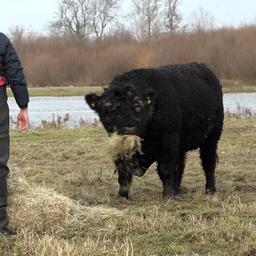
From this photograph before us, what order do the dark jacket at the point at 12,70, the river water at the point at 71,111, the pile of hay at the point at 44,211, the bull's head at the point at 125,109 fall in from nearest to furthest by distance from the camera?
the dark jacket at the point at 12,70, the pile of hay at the point at 44,211, the bull's head at the point at 125,109, the river water at the point at 71,111

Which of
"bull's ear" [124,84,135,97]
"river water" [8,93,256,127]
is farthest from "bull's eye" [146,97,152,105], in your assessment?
"river water" [8,93,256,127]

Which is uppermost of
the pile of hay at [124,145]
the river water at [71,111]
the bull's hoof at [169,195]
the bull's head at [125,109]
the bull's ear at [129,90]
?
the bull's ear at [129,90]

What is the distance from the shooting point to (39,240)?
18.1ft

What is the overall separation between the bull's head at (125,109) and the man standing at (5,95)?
1.51 meters

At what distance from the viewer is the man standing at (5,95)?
600cm

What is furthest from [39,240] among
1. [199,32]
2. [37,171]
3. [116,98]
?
[199,32]

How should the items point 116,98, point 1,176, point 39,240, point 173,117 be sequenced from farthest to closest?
point 173,117 → point 116,98 → point 1,176 → point 39,240

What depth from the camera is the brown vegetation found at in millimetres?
44250

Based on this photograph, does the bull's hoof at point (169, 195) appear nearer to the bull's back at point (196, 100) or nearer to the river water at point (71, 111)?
the bull's back at point (196, 100)

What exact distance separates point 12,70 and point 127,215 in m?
1.97

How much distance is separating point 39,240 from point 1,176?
35.5 inches

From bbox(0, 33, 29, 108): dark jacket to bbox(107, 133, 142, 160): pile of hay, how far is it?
1.70 metres

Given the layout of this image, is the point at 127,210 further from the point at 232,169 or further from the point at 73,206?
the point at 232,169

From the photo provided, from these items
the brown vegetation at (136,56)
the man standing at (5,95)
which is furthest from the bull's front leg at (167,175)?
the brown vegetation at (136,56)
